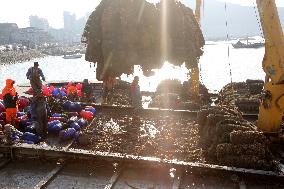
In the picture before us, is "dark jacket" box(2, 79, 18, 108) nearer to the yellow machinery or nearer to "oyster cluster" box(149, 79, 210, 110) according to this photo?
the yellow machinery

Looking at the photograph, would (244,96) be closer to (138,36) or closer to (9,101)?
(138,36)

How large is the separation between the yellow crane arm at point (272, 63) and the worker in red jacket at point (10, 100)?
30.6 ft

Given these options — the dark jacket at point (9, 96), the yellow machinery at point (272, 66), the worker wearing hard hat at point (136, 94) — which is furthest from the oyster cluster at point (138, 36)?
the worker wearing hard hat at point (136, 94)

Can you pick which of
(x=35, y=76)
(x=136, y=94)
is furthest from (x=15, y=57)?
(x=35, y=76)

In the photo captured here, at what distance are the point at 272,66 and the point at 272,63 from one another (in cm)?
10

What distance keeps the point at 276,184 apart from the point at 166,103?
9355 millimetres

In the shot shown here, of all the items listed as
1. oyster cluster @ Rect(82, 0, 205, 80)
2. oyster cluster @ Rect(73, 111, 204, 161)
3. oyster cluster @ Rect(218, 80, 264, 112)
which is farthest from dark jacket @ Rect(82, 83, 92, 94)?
oyster cluster @ Rect(82, 0, 205, 80)

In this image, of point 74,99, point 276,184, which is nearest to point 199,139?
point 276,184

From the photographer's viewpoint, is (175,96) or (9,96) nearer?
(9,96)

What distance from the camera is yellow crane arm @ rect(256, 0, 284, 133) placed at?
33.6ft

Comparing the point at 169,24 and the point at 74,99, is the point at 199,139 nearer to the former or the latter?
the point at 169,24

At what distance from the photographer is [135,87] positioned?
50.1 feet

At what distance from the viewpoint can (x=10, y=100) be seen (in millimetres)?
12477

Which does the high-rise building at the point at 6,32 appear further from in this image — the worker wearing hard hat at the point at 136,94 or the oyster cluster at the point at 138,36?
the oyster cluster at the point at 138,36
